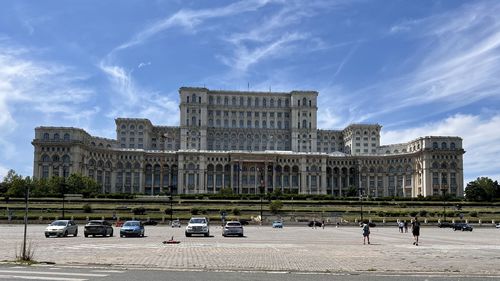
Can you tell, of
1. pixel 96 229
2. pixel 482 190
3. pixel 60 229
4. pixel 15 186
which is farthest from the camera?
pixel 482 190

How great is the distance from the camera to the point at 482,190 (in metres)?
135

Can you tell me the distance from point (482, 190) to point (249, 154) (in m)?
67.8

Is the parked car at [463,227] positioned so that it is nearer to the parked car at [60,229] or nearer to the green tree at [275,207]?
the green tree at [275,207]

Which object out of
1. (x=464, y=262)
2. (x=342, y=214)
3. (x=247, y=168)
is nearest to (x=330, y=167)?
(x=247, y=168)

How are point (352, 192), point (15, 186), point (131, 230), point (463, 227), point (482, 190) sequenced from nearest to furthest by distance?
1. point (131, 230)
2. point (463, 227)
3. point (15, 186)
4. point (482, 190)
5. point (352, 192)

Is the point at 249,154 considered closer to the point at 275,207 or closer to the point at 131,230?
the point at 275,207

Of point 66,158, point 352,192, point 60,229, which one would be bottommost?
point 60,229

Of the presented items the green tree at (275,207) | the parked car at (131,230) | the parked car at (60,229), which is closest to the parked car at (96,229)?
the parked car at (60,229)

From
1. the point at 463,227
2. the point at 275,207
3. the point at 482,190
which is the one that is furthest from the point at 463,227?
the point at 482,190

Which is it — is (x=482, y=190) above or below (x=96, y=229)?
above

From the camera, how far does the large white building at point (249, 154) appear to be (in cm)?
16200

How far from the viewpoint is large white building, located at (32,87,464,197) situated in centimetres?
16200

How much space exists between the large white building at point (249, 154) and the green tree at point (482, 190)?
59.0 ft

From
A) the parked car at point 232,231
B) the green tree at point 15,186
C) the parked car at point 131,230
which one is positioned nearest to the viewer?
the parked car at point 131,230
